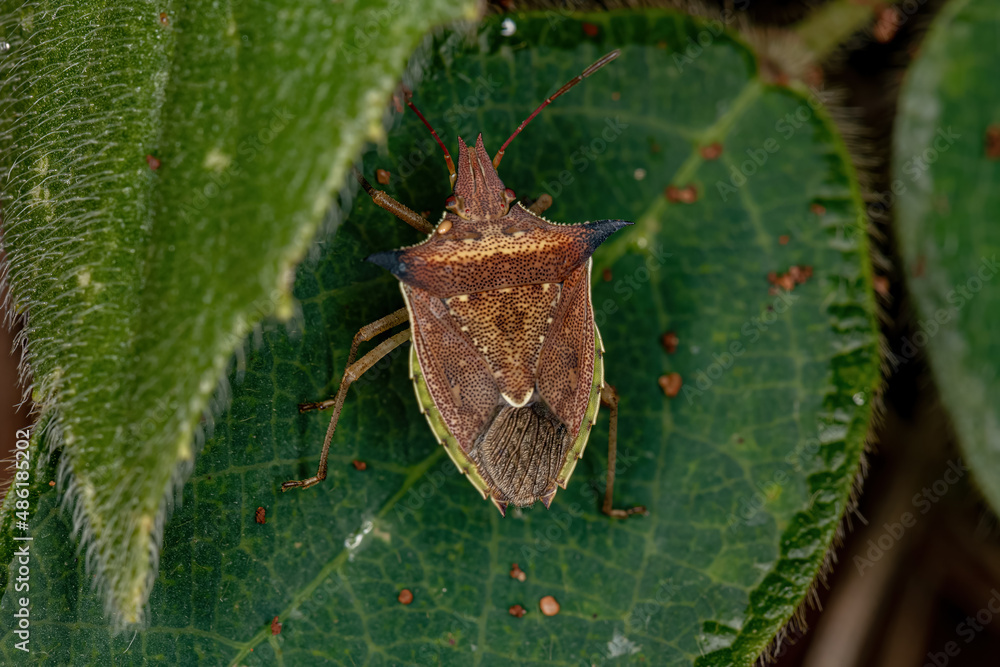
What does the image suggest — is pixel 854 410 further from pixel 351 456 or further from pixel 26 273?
pixel 26 273

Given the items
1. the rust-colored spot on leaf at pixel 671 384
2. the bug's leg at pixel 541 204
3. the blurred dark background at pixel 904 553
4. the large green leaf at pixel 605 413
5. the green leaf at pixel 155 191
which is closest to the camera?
the green leaf at pixel 155 191

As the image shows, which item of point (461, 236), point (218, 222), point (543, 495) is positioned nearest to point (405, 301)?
point (461, 236)

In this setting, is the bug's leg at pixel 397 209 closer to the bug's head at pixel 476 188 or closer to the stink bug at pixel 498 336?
the stink bug at pixel 498 336

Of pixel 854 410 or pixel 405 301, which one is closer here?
pixel 405 301

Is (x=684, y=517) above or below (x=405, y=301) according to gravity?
below

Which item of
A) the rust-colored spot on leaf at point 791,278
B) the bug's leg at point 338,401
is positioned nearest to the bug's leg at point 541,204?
the bug's leg at point 338,401

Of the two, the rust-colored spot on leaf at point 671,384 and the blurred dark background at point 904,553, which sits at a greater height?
the rust-colored spot on leaf at point 671,384
